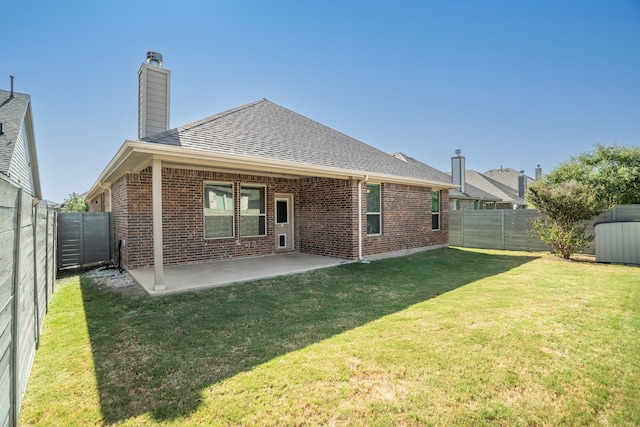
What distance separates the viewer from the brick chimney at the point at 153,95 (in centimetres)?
886

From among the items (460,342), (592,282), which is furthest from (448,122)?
(460,342)

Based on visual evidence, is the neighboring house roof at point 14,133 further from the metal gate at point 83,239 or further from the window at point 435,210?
the window at point 435,210

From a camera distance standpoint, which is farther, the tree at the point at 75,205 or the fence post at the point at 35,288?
the tree at the point at 75,205

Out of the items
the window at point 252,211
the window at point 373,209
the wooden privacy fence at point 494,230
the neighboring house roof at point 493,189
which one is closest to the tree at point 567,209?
the wooden privacy fence at point 494,230

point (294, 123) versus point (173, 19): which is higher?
point (173, 19)

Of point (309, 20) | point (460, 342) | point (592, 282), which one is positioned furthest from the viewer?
point (309, 20)

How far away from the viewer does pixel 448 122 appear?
56.2 ft

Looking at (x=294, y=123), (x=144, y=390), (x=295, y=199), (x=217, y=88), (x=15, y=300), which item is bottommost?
(x=144, y=390)

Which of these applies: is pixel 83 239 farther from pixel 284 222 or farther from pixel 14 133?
pixel 284 222

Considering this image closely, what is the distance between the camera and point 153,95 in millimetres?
8977

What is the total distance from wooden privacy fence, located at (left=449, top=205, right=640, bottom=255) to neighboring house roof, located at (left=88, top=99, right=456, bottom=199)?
2.19 meters

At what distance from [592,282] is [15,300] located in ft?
31.2

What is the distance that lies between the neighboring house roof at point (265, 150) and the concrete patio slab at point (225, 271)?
100 inches

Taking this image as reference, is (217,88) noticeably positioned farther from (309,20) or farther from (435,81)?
(435,81)
